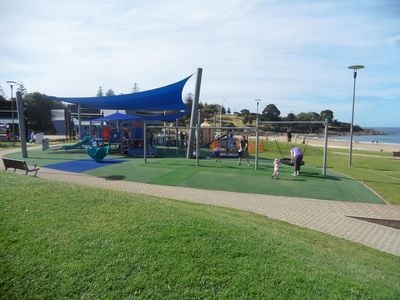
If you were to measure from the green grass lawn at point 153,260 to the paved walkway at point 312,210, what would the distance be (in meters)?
1.90

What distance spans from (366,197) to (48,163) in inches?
595

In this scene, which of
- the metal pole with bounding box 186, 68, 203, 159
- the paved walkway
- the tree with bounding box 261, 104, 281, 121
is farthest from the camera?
the tree with bounding box 261, 104, 281, 121

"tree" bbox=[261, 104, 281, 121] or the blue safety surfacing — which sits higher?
"tree" bbox=[261, 104, 281, 121]

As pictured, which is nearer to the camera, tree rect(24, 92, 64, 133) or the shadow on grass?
the shadow on grass

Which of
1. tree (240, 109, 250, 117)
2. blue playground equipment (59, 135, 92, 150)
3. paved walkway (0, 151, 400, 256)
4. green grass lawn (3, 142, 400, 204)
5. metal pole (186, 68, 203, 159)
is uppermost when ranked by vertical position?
tree (240, 109, 250, 117)

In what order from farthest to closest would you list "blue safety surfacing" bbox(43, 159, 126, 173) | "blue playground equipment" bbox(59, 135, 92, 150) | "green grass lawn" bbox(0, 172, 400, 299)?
Answer: "blue playground equipment" bbox(59, 135, 92, 150) → "blue safety surfacing" bbox(43, 159, 126, 173) → "green grass lawn" bbox(0, 172, 400, 299)

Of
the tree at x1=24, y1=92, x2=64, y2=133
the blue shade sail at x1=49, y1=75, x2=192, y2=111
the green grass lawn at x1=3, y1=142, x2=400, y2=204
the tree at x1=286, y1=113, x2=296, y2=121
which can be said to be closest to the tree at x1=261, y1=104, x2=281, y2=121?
the tree at x1=286, y1=113, x2=296, y2=121

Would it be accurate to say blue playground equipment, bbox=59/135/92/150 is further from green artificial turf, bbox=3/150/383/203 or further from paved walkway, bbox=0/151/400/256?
paved walkway, bbox=0/151/400/256

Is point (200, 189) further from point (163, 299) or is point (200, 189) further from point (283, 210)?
point (163, 299)

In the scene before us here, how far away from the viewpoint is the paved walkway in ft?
24.1

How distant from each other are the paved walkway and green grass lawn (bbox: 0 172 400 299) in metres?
1.90

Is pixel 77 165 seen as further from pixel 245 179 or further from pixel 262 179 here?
pixel 262 179

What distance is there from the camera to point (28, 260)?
153 inches

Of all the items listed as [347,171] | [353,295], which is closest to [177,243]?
[353,295]
